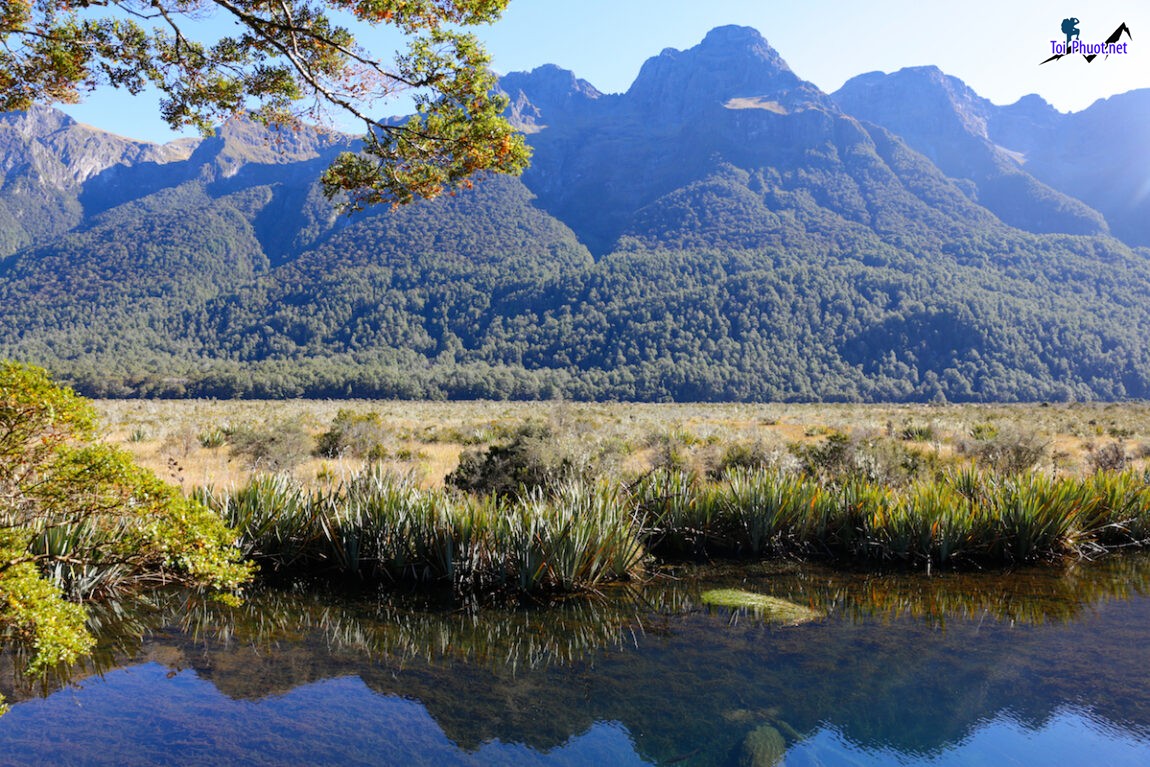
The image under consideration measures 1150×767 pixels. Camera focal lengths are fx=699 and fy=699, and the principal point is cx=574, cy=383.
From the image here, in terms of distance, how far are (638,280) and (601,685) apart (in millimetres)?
133772

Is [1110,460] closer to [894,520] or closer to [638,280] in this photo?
[894,520]

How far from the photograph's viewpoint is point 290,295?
138 meters

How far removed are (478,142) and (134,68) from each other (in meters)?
3.90

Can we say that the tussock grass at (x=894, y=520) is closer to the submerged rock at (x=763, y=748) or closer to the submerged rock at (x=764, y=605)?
the submerged rock at (x=764, y=605)

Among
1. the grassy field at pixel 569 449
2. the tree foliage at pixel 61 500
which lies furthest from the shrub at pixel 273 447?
the tree foliage at pixel 61 500

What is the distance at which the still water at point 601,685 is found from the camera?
166 inches

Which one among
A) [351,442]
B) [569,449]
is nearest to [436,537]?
[569,449]

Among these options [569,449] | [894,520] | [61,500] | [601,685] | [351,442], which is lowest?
[351,442]

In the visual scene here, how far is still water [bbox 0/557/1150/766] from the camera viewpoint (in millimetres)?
4219

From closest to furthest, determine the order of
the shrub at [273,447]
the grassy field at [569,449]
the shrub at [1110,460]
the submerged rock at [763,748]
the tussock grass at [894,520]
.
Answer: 1. the submerged rock at [763,748]
2. the tussock grass at [894,520]
3. the grassy field at [569,449]
4. the shrub at [1110,460]
5. the shrub at [273,447]

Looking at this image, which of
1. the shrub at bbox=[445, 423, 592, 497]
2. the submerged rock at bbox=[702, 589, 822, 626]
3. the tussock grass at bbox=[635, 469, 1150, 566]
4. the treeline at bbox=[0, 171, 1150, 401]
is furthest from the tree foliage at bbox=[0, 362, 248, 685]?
the treeline at bbox=[0, 171, 1150, 401]

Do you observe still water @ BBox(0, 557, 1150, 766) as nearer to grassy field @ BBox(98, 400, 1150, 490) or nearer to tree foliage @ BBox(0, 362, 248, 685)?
tree foliage @ BBox(0, 362, 248, 685)

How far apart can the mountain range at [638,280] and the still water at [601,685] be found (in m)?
74.1

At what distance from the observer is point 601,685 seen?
503cm
